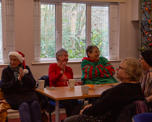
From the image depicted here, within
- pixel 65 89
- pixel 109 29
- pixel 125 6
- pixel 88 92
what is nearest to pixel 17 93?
pixel 65 89

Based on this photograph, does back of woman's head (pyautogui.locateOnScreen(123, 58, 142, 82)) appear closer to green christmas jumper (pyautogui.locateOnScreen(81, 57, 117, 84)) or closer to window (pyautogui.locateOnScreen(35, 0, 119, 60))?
green christmas jumper (pyautogui.locateOnScreen(81, 57, 117, 84))

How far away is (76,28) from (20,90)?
2227mm

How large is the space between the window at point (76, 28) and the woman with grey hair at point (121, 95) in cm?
284

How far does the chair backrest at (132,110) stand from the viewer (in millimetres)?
2213

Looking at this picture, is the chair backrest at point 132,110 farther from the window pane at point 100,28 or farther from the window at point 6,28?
the window pane at point 100,28

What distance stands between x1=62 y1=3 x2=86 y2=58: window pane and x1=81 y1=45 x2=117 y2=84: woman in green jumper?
1.19 metres

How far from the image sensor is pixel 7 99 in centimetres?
353

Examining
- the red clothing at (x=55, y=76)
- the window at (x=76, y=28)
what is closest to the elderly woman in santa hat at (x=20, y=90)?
the red clothing at (x=55, y=76)

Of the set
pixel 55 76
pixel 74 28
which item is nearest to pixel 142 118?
pixel 55 76

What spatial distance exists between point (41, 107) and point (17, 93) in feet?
1.25

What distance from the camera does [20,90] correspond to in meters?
3.63

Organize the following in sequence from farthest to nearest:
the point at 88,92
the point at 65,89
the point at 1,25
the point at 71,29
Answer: the point at 71,29, the point at 1,25, the point at 65,89, the point at 88,92

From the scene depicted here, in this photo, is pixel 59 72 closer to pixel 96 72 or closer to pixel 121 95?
pixel 96 72

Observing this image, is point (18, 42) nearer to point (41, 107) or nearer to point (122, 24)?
point (41, 107)
